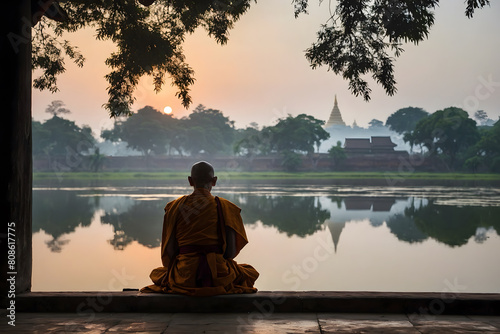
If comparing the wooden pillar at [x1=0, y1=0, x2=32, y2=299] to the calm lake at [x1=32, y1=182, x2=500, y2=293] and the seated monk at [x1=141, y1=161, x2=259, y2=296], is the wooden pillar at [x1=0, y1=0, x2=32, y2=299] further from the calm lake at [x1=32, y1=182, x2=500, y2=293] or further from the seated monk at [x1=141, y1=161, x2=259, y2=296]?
the calm lake at [x1=32, y1=182, x2=500, y2=293]

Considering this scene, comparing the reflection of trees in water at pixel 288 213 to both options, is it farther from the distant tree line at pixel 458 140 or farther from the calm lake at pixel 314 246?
the distant tree line at pixel 458 140

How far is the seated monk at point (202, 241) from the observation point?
3674mm

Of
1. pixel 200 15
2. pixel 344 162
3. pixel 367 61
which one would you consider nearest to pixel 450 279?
pixel 367 61

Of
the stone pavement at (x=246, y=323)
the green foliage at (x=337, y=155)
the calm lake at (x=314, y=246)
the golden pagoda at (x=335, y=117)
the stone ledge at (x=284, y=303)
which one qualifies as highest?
the golden pagoda at (x=335, y=117)

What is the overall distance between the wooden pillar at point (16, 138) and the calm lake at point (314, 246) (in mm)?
3388

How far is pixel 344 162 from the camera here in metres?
44.4

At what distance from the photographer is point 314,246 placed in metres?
10.2

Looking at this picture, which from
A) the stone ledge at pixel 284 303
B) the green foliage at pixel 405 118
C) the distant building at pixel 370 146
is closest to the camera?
the stone ledge at pixel 284 303

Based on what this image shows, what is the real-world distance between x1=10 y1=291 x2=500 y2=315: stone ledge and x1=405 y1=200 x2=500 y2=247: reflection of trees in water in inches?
281

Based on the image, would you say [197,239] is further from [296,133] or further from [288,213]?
[296,133]

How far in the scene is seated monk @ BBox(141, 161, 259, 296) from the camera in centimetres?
367

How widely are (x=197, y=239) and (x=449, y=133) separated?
37.6 metres

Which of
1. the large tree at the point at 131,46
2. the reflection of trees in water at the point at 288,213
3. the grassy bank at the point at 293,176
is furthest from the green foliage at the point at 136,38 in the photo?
the grassy bank at the point at 293,176

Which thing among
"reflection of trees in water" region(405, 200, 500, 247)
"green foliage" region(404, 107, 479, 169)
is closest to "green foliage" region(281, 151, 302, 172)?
"green foliage" region(404, 107, 479, 169)
